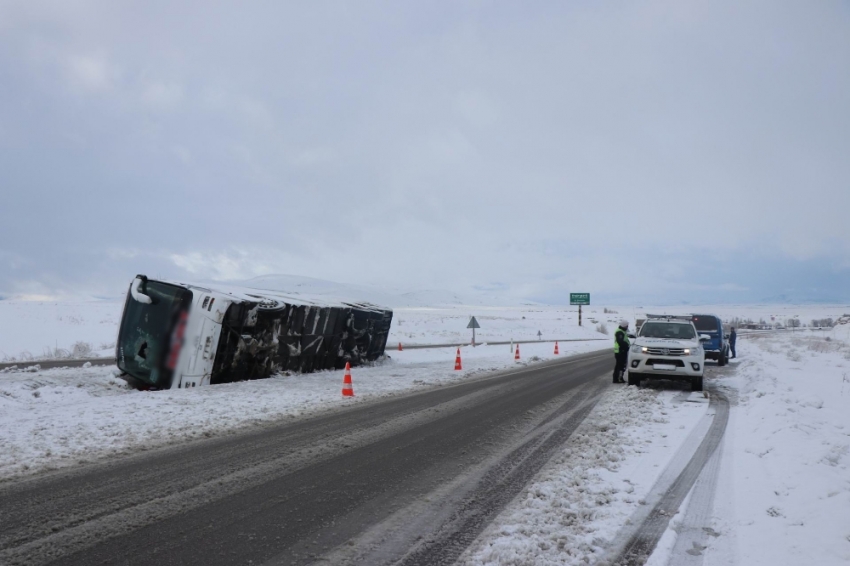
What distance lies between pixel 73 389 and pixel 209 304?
133 inches

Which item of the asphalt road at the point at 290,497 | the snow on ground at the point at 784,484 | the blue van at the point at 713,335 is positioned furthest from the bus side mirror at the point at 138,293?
the blue van at the point at 713,335

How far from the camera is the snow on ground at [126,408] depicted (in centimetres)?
695

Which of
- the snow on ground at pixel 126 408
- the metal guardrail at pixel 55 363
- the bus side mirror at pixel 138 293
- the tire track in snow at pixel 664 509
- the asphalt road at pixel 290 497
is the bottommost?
the metal guardrail at pixel 55 363

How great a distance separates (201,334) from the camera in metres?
12.3

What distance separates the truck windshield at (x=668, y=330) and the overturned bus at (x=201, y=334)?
967 cm

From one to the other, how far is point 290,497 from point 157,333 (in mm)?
8558

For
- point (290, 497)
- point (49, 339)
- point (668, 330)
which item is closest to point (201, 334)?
point (290, 497)

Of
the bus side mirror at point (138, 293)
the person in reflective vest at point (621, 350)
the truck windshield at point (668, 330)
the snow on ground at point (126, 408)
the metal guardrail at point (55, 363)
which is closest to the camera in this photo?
the snow on ground at point (126, 408)

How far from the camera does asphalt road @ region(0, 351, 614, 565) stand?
156 inches

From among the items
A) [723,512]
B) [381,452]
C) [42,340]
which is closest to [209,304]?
[381,452]

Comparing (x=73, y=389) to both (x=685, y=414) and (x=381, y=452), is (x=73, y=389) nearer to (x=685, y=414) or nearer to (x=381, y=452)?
(x=381, y=452)

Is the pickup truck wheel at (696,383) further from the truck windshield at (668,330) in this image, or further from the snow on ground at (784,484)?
the snow on ground at (784,484)

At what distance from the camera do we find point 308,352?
1586 cm

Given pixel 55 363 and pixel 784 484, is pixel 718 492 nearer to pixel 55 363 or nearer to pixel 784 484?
Answer: pixel 784 484
